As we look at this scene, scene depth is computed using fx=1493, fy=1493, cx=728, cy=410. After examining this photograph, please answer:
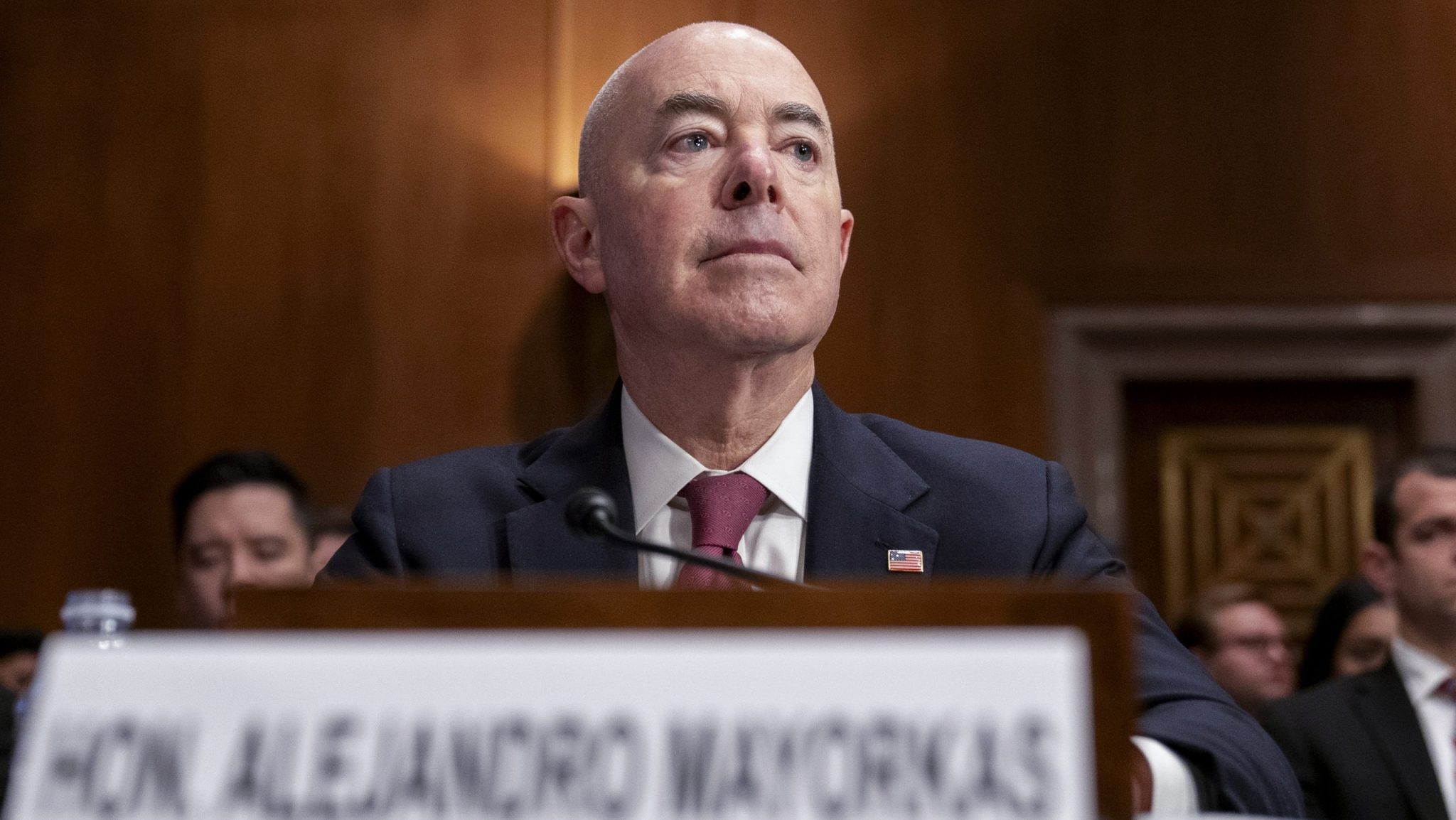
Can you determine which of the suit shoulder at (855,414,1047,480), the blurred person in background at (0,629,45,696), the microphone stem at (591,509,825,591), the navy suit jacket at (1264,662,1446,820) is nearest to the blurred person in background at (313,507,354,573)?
the blurred person in background at (0,629,45,696)

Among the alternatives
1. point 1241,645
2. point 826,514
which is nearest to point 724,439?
point 826,514

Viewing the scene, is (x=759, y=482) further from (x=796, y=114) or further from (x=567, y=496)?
(x=796, y=114)

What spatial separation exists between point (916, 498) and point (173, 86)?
405cm

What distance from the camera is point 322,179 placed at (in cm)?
495

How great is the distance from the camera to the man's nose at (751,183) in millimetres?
1707

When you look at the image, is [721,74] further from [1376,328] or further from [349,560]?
[1376,328]

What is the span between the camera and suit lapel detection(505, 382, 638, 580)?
5.45 ft

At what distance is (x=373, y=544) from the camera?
1719 millimetres

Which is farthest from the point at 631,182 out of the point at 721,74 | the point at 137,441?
the point at 137,441

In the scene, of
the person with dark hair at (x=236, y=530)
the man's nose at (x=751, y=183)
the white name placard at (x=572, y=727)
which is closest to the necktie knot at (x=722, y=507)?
the man's nose at (x=751, y=183)

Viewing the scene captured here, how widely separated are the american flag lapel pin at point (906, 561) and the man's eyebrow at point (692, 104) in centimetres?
56

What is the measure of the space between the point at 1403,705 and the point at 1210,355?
5.71 feet

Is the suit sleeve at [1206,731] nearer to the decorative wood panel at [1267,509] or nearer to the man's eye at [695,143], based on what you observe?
the man's eye at [695,143]

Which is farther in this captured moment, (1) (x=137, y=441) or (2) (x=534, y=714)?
(1) (x=137, y=441)
